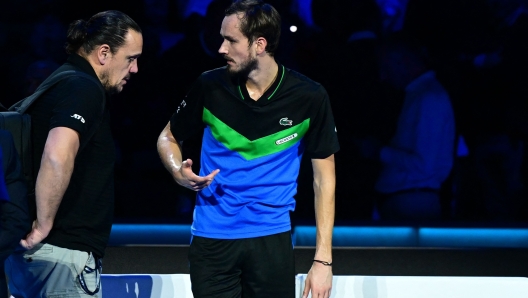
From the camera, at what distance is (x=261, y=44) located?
2715 millimetres

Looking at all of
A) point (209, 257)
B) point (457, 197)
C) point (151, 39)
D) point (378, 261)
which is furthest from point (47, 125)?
point (457, 197)

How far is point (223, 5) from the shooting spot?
507 cm

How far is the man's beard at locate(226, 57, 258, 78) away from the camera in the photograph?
8.86 ft

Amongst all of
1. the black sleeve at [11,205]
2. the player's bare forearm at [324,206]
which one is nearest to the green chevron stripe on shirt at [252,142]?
the player's bare forearm at [324,206]

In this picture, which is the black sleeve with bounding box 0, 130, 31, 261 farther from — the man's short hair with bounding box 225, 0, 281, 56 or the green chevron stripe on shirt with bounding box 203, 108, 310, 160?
the man's short hair with bounding box 225, 0, 281, 56

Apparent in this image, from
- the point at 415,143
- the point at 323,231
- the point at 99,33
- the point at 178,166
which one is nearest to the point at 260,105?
the point at 178,166

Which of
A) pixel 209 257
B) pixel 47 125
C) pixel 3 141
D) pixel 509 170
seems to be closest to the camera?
pixel 3 141

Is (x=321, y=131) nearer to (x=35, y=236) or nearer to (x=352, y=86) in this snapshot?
(x=35, y=236)

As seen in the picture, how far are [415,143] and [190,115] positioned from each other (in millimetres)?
2226

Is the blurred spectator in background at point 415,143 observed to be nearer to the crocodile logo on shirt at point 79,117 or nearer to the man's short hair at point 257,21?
the man's short hair at point 257,21

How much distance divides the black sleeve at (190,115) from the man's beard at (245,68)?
0.12 m

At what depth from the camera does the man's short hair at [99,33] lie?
8.22 feet

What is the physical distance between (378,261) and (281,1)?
73.5 inches

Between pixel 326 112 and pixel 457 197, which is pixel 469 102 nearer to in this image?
pixel 457 197
